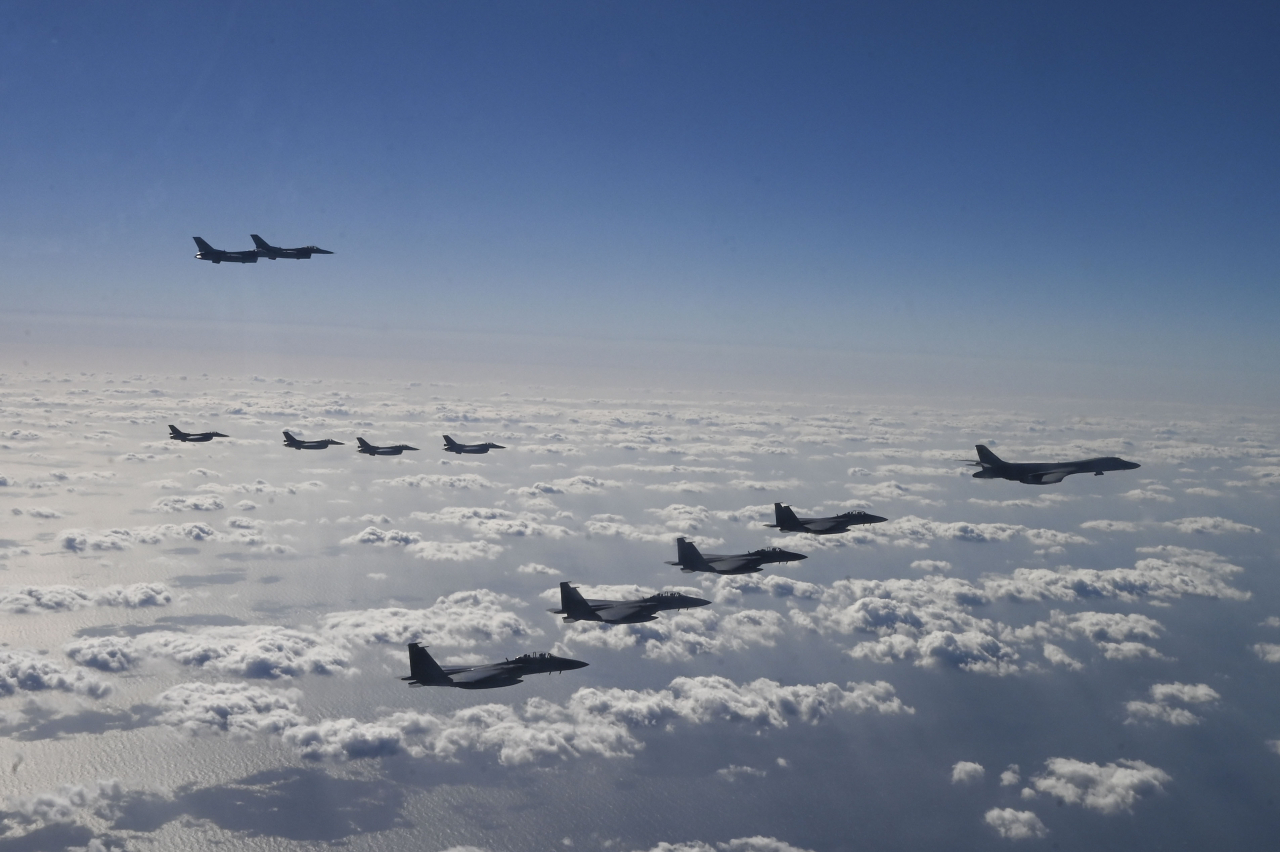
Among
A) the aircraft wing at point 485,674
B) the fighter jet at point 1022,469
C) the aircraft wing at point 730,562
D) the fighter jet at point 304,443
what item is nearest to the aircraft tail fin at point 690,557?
the aircraft wing at point 730,562

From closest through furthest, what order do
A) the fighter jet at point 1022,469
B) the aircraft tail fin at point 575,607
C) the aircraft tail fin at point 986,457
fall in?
1. the aircraft tail fin at point 575,607
2. the fighter jet at point 1022,469
3. the aircraft tail fin at point 986,457

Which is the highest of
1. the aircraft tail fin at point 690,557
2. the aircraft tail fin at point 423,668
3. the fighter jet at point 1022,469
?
the fighter jet at point 1022,469

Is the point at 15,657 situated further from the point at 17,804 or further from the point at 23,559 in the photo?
the point at 23,559

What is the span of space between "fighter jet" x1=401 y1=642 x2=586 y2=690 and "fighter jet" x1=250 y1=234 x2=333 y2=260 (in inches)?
1268

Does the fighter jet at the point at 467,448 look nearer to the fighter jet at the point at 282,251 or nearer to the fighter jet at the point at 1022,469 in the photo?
the fighter jet at the point at 282,251

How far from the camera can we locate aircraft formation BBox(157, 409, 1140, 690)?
31.6 m

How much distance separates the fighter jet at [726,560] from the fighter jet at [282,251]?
35.3m

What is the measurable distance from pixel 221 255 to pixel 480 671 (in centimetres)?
3654

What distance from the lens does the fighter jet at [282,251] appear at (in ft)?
149

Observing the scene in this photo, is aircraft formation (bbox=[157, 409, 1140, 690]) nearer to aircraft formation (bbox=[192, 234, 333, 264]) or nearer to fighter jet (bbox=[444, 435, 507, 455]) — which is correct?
aircraft formation (bbox=[192, 234, 333, 264])

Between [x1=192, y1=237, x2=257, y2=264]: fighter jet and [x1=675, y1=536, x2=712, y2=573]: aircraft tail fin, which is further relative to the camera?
[x1=192, y1=237, x2=257, y2=264]: fighter jet

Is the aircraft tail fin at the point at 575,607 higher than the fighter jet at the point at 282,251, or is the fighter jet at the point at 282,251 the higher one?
the fighter jet at the point at 282,251

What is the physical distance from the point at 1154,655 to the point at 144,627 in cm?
26665

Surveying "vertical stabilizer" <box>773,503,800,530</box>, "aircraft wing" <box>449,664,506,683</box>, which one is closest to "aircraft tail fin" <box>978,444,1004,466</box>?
"vertical stabilizer" <box>773,503,800,530</box>
